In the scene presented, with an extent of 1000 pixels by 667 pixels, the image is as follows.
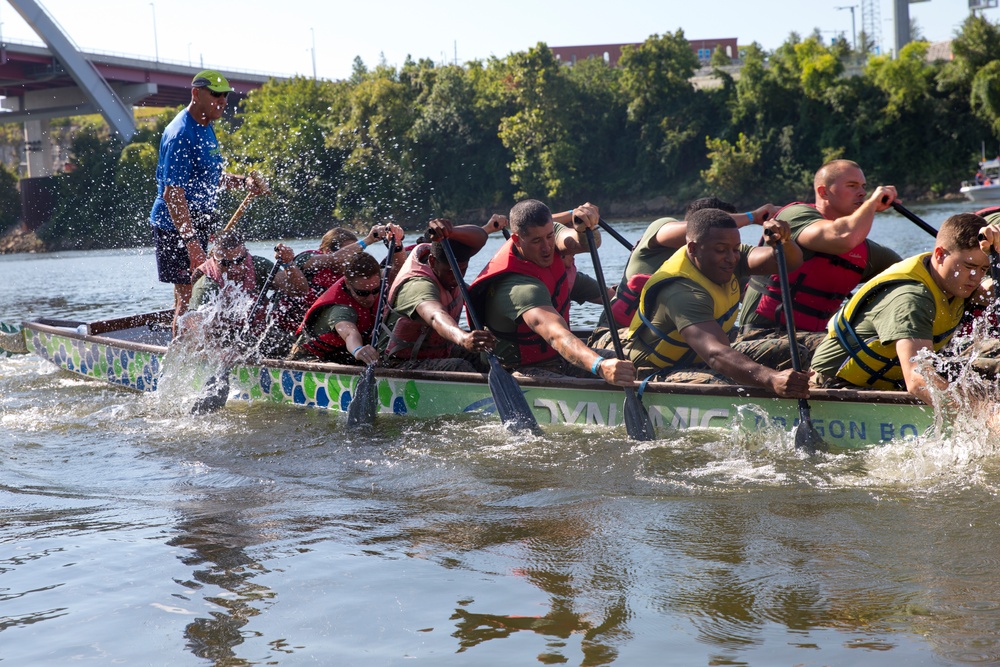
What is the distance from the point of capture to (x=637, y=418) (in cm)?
561

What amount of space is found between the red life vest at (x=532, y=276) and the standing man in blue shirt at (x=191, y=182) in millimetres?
1964

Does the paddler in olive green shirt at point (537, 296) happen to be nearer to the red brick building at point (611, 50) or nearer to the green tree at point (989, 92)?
the green tree at point (989, 92)

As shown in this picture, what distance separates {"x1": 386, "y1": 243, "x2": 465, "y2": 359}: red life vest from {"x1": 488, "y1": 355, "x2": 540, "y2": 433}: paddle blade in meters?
0.77

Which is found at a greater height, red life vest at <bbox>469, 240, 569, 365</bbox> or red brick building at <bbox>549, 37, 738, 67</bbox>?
red brick building at <bbox>549, 37, 738, 67</bbox>

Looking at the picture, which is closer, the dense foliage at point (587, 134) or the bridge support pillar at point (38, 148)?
the dense foliage at point (587, 134)

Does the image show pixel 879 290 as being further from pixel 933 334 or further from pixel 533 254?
pixel 533 254

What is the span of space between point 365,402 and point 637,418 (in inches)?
78.9

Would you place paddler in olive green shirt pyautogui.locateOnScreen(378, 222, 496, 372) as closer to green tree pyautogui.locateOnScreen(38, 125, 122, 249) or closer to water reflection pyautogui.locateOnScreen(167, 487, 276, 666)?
water reflection pyautogui.locateOnScreen(167, 487, 276, 666)

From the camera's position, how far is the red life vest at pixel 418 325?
664 centimetres

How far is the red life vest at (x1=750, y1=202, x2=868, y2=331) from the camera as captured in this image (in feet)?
19.1


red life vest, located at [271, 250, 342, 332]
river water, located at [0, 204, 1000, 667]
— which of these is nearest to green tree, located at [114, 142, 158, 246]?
red life vest, located at [271, 250, 342, 332]

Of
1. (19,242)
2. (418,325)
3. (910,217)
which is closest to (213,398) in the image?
(418,325)

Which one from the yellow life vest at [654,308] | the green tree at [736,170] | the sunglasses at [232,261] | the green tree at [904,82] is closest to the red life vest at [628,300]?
the yellow life vest at [654,308]

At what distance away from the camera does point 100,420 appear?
7.56 m
